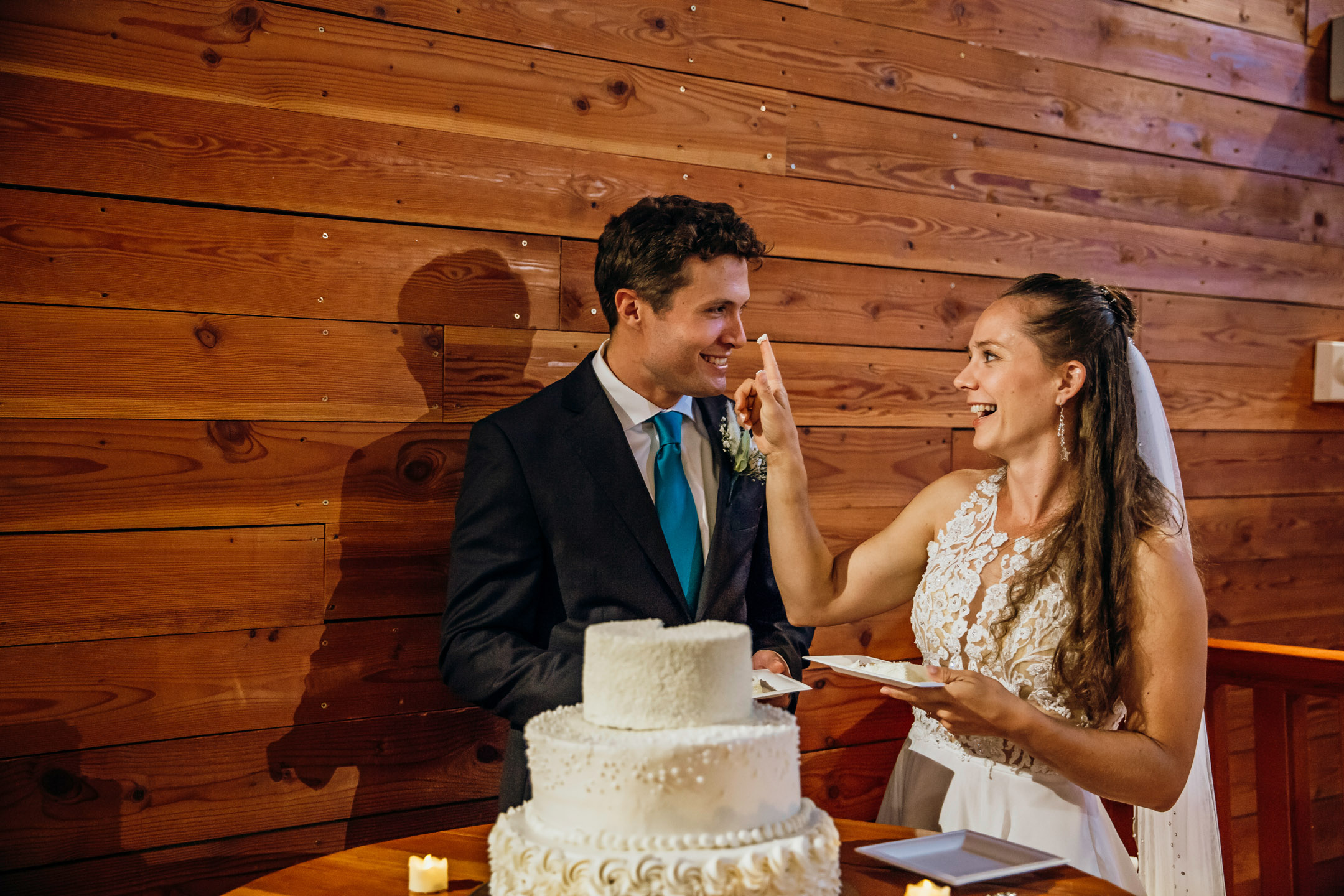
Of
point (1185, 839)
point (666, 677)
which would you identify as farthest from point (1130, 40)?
point (666, 677)

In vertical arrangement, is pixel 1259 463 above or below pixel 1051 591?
above

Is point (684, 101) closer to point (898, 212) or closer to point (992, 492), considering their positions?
point (898, 212)

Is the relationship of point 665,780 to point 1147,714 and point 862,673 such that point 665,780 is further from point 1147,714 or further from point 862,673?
point 1147,714

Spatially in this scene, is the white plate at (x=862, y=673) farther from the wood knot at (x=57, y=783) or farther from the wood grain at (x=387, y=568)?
the wood knot at (x=57, y=783)

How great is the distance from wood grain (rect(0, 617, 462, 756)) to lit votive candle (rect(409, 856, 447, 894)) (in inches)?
38.3

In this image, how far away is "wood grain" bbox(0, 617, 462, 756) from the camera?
216 centimetres

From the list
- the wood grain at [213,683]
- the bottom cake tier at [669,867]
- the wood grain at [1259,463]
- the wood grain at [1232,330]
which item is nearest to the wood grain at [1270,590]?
the wood grain at [1259,463]

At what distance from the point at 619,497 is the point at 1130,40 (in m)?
2.50

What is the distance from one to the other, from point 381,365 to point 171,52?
79 cm

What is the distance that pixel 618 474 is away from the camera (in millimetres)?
2273

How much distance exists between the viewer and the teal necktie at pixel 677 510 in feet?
7.68

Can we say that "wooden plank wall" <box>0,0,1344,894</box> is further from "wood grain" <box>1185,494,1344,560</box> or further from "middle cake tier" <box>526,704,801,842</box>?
"middle cake tier" <box>526,704,801,842</box>

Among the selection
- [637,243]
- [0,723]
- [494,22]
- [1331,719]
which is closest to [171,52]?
[494,22]

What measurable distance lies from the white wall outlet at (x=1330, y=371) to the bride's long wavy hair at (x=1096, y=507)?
1969 mm
